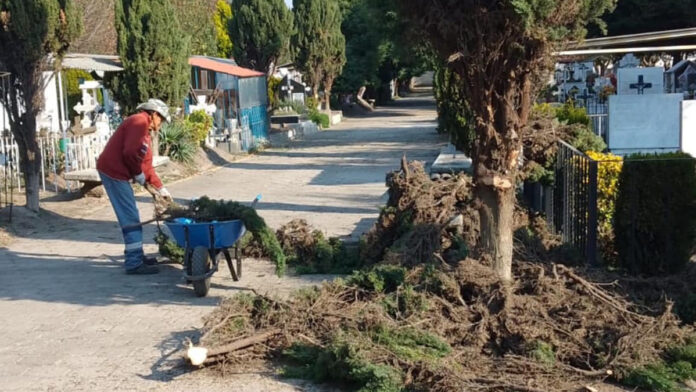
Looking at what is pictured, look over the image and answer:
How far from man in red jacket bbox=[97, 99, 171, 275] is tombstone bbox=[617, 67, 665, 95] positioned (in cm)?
1273

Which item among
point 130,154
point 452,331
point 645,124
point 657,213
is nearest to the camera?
point 452,331

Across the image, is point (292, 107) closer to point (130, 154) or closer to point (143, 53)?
point (143, 53)

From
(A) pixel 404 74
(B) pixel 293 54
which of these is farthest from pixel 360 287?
(A) pixel 404 74

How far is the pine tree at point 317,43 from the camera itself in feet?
142

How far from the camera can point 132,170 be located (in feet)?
32.4

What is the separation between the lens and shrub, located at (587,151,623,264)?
29.6ft

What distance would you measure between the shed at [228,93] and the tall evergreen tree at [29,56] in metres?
12.9

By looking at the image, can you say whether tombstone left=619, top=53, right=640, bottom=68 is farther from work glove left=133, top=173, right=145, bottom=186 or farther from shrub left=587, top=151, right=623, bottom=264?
work glove left=133, top=173, right=145, bottom=186

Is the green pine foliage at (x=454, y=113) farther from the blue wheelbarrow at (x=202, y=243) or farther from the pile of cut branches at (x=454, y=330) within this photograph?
the pile of cut branches at (x=454, y=330)

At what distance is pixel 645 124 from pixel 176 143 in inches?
445

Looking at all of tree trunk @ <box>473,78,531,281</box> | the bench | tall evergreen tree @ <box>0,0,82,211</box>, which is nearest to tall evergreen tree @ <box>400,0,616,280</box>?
tree trunk @ <box>473,78,531,281</box>

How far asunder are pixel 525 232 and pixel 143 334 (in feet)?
13.6

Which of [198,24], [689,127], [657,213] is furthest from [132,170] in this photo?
[198,24]

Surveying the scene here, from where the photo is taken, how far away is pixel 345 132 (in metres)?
36.4
